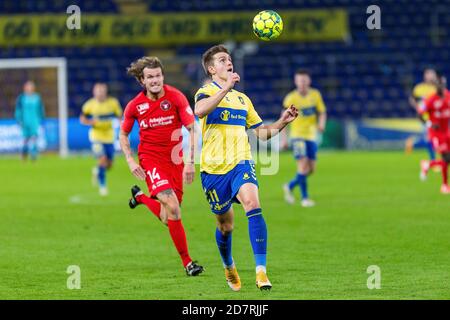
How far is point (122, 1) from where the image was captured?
42.3 metres

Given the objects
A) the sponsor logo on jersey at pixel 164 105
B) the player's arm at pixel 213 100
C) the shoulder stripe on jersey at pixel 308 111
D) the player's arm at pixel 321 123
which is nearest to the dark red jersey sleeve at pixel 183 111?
the sponsor logo on jersey at pixel 164 105

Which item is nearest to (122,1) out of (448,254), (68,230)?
(68,230)

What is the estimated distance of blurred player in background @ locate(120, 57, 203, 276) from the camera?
11586 mm

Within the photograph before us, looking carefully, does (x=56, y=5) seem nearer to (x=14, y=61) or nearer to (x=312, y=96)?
(x=14, y=61)

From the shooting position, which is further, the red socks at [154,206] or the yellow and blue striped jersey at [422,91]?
the yellow and blue striped jersey at [422,91]

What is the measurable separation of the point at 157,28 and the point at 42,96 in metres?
5.00

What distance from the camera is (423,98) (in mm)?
28547

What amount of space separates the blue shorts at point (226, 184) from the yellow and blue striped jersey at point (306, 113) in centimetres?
964

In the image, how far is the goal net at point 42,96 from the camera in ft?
124

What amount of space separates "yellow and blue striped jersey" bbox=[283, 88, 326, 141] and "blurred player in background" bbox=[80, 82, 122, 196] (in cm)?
443

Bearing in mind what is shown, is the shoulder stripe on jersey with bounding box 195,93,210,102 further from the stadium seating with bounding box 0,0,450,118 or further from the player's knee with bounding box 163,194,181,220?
the stadium seating with bounding box 0,0,450,118

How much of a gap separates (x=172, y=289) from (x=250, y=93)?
3030cm

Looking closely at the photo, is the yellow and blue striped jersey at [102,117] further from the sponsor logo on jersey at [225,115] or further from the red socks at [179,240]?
the sponsor logo on jersey at [225,115]

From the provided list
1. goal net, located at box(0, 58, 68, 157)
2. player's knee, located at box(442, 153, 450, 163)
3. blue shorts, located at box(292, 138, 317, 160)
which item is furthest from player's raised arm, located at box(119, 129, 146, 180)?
goal net, located at box(0, 58, 68, 157)
